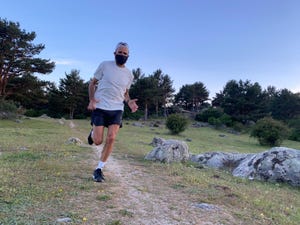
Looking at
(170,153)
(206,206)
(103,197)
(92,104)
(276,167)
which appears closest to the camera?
(103,197)

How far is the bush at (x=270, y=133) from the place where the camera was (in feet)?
80.8

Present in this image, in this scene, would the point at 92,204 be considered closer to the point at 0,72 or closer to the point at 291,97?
the point at 0,72

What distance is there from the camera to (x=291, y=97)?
160 ft

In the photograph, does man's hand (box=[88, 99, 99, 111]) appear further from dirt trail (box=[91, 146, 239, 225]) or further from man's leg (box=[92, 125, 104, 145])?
dirt trail (box=[91, 146, 239, 225])

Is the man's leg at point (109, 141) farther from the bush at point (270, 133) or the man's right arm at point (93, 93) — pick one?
the bush at point (270, 133)

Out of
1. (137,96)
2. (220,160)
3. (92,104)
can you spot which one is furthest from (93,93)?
(137,96)

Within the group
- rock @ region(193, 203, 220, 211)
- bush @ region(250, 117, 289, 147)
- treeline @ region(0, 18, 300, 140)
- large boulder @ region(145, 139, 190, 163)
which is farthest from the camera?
treeline @ region(0, 18, 300, 140)

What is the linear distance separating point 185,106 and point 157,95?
18.9 metres

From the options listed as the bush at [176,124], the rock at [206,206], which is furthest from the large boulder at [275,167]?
the bush at [176,124]

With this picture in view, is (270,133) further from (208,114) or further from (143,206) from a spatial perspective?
(208,114)

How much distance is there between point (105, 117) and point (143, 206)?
183 cm

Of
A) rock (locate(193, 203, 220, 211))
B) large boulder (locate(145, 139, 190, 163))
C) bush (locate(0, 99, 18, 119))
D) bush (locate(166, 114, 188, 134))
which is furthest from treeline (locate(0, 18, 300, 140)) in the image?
rock (locate(193, 203, 220, 211))

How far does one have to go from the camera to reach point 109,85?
198 inches

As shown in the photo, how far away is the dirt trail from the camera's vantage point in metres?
3.40
